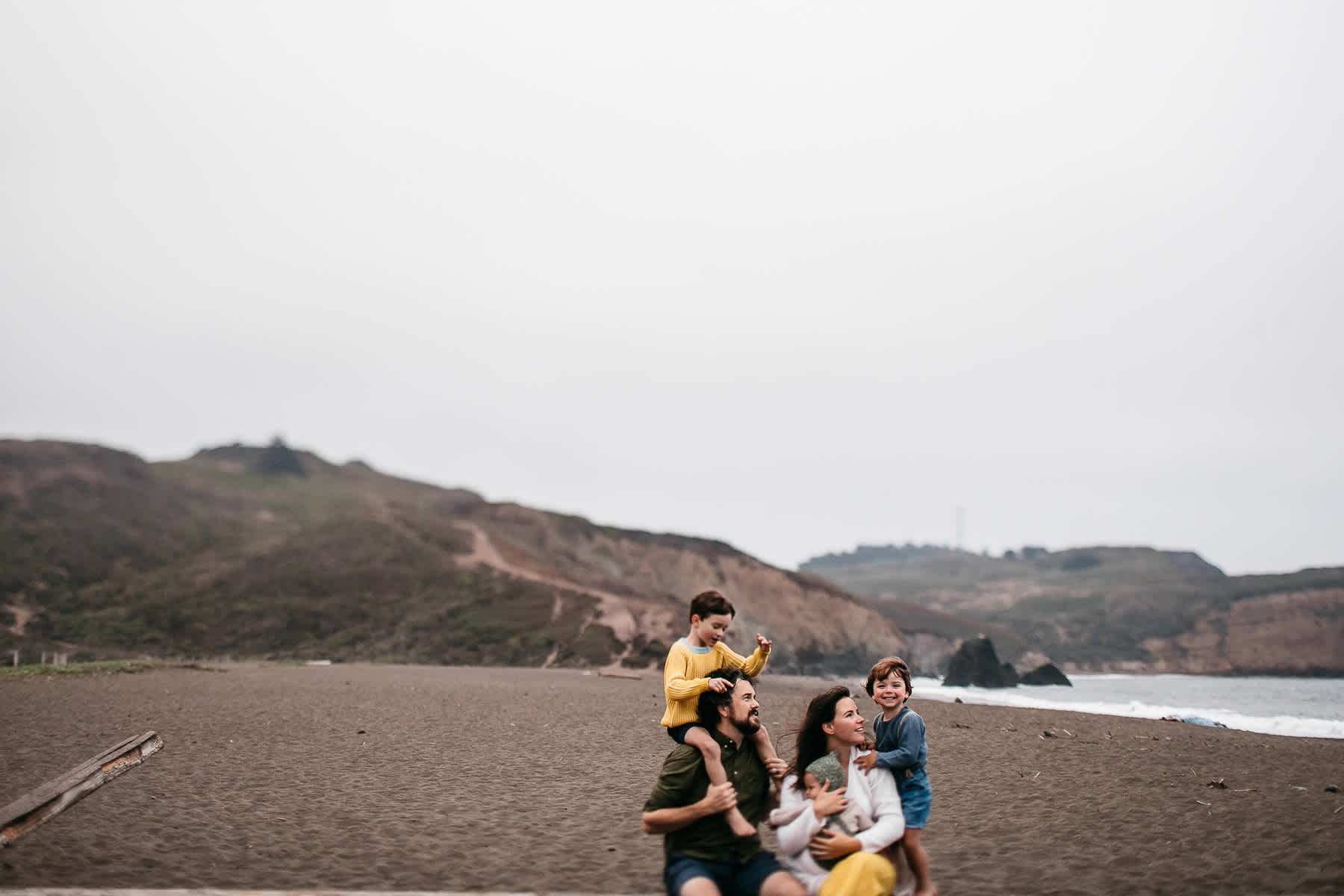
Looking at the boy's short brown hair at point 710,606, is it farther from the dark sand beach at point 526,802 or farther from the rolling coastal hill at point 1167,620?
the rolling coastal hill at point 1167,620

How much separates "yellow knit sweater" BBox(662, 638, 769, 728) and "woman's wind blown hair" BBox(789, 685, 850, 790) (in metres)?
0.40

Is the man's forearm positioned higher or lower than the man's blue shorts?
higher

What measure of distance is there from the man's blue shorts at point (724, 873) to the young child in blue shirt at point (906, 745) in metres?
0.99

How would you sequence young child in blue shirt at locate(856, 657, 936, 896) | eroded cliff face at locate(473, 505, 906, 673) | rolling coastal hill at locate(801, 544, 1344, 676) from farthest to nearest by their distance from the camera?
1. rolling coastal hill at locate(801, 544, 1344, 676)
2. eroded cliff face at locate(473, 505, 906, 673)
3. young child in blue shirt at locate(856, 657, 936, 896)

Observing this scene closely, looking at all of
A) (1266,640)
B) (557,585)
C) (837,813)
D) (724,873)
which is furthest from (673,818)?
(1266,640)

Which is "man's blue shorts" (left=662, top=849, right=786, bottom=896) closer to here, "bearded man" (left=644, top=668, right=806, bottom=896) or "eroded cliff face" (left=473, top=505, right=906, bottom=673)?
"bearded man" (left=644, top=668, right=806, bottom=896)

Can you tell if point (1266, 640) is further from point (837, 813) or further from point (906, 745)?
point (837, 813)

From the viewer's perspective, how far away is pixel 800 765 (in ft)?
15.1

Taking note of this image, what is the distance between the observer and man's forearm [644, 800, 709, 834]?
4383mm

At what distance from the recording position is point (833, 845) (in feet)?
13.5

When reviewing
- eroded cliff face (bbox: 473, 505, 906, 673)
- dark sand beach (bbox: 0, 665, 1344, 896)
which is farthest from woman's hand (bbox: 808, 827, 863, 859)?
eroded cliff face (bbox: 473, 505, 906, 673)

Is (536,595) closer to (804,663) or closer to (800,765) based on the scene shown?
(804,663)

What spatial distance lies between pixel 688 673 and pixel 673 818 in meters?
0.77

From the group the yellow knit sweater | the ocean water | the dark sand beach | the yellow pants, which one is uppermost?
the yellow knit sweater
